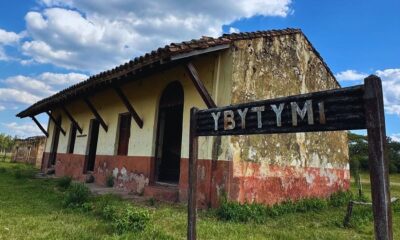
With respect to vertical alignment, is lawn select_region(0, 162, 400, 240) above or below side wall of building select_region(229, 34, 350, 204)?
below

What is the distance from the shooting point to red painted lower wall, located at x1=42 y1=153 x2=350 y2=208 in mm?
6496

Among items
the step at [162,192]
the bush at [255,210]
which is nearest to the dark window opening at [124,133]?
the step at [162,192]

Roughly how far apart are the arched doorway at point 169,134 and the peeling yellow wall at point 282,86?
5.97 feet

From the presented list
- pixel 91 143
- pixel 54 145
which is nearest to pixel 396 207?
pixel 91 143

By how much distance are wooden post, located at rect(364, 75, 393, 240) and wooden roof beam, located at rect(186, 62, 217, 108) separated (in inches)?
162

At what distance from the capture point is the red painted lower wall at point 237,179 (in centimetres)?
650

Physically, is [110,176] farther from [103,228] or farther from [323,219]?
[323,219]

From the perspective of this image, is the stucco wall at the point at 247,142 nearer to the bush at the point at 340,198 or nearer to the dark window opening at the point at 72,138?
the bush at the point at 340,198

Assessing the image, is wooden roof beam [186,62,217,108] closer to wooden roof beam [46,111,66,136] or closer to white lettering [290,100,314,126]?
white lettering [290,100,314,126]

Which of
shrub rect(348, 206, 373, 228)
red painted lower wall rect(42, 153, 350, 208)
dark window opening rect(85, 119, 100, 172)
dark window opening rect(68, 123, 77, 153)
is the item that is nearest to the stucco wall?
red painted lower wall rect(42, 153, 350, 208)

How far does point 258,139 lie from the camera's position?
23.3ft

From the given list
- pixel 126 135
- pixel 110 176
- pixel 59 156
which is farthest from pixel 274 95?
pixel 59 156

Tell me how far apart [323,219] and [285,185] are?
A: 1.16 metres

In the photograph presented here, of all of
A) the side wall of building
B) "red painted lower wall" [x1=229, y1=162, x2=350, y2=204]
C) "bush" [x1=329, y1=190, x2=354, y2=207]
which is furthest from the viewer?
"bush" [x1=329, y1=190, x2=354, y2=207]
